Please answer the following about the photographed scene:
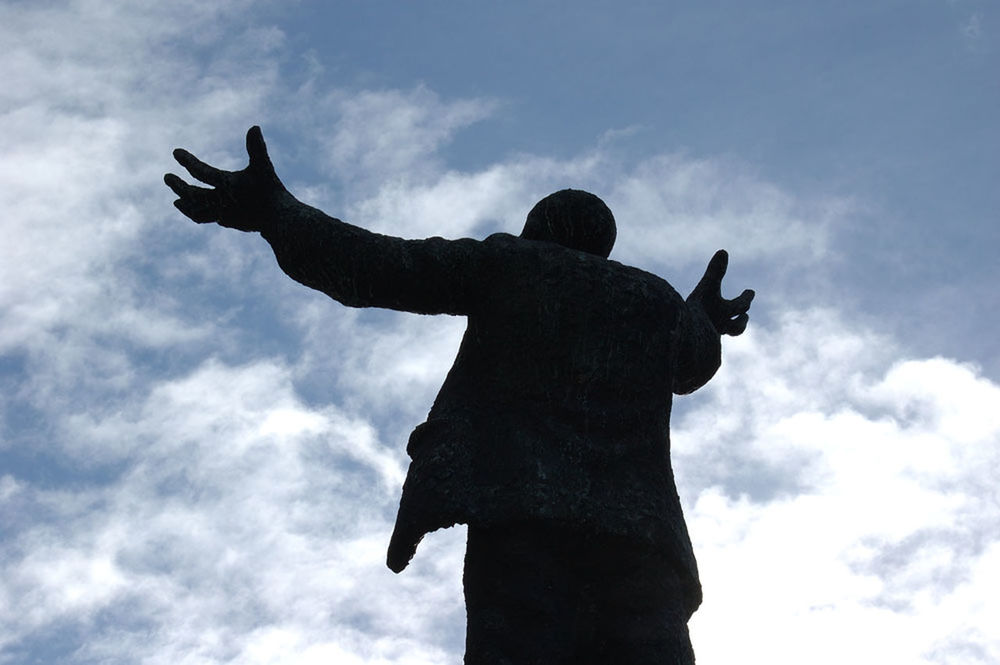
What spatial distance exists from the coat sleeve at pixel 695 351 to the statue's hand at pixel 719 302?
138 mm

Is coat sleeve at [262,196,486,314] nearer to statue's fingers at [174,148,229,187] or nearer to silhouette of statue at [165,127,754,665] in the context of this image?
silhouette of statue at [165,127,754,665]

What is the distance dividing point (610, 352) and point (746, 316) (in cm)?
160

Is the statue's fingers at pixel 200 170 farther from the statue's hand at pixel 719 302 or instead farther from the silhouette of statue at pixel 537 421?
the statue's hand at pixel 719 302

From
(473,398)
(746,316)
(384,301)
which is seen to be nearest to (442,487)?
(473,398)

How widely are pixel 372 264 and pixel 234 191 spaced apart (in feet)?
2.28

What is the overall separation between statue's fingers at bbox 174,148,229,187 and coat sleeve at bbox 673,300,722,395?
2.10 m

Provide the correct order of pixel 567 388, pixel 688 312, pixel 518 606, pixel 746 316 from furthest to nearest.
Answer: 1. pixel 746 316
2. pixel 688 312
3. pixel 567 388
4. pixel 518 606

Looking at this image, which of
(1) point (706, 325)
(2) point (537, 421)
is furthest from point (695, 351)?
(2) point (537, 421)

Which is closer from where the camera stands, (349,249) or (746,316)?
(349,249)

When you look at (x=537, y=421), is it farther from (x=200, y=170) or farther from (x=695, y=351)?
(x=200, y=170)

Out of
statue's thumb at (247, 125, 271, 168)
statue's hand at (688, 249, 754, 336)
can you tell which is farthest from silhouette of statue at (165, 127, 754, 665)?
statue's hand at (688, 249, 754, 336)

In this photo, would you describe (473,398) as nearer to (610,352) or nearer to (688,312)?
(610,352)

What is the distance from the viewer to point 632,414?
5520 millimetres

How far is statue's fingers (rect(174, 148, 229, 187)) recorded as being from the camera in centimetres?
570
